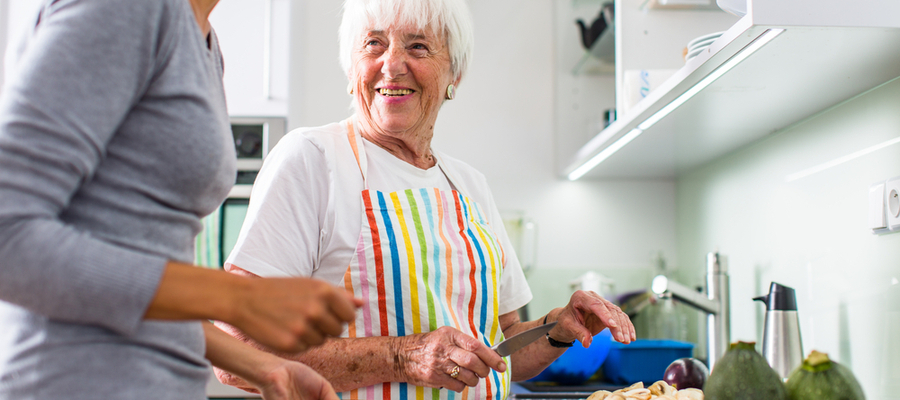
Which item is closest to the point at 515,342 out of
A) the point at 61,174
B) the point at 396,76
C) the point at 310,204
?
the point at 310,204

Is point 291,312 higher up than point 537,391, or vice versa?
point 291,312

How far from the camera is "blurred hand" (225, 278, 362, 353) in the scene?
0.38 meters

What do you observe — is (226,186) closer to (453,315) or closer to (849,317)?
(453,315)

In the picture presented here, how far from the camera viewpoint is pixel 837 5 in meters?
0.88

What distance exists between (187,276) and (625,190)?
2.06 m

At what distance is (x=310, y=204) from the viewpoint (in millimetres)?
1016

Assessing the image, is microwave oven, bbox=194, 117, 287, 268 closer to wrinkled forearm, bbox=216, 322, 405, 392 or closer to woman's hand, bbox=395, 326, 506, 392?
wrinkled forearm, bbox=216, 322, 405, 392

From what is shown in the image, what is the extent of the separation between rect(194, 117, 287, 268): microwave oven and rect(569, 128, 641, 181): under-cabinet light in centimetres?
92

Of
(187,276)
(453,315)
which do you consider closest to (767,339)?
(453,315)

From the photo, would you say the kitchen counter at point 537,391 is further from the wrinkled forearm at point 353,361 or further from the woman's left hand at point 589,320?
the wrinkled forearm at point 353,361

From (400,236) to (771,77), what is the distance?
26.6 inches

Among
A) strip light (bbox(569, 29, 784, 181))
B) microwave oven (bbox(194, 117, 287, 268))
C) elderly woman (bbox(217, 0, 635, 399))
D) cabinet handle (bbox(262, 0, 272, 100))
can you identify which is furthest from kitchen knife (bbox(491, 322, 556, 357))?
cabinet handle (bbox(262, 0, 272, 100))

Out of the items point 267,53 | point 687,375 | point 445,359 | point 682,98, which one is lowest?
point 687,375

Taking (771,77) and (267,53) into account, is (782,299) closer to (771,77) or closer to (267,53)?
(771,77)
